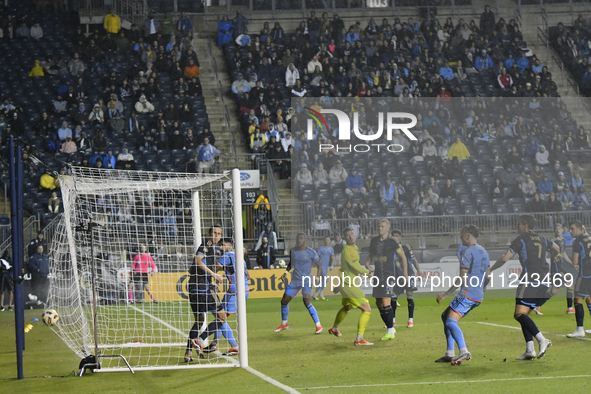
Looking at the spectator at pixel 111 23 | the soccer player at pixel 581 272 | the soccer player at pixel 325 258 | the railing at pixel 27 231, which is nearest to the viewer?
the soccer player at pixel 581 272

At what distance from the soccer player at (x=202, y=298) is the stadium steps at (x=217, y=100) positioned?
15.8 metres

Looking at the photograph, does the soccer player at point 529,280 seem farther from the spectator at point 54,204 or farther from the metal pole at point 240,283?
the spectator at point 54,204

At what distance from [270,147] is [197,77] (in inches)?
218

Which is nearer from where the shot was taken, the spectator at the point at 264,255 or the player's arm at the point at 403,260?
the player's arm at the point at 403,260

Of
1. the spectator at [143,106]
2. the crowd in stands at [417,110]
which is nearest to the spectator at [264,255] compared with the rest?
the crowd in stands at [417,110]

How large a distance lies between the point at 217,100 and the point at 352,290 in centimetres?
1933

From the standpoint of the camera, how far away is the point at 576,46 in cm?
3322

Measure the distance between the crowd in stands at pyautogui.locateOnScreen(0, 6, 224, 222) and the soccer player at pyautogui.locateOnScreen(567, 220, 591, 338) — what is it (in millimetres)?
14561

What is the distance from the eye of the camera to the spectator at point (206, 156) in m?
25.1

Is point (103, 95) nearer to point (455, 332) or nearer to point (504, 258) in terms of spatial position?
point (504, 258)

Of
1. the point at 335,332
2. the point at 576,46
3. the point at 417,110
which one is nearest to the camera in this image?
the point at 335,332

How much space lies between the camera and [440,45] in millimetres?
32156

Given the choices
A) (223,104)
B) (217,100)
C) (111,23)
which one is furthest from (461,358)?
(111,23)

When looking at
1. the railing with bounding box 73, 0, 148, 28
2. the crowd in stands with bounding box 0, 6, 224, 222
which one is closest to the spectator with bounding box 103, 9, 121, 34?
the crowd in stands with bounding box 0, 6, 224, 222
